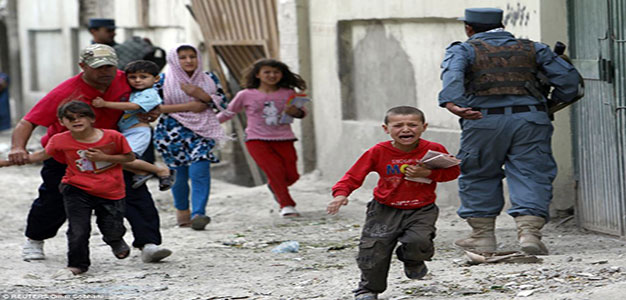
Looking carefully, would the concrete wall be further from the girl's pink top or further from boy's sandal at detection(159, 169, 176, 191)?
boy's sandal at detection(159, 169, 176, 191)

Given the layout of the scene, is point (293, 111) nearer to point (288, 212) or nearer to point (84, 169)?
point (288, 212)

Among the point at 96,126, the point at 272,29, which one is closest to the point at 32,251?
the point at 96,126

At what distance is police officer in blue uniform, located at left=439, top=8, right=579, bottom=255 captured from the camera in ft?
19.9

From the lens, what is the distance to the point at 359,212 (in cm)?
871

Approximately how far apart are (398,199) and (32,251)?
2864mm

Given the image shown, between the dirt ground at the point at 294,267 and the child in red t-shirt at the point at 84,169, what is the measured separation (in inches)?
12.3

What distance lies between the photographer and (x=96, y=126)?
21.4ft

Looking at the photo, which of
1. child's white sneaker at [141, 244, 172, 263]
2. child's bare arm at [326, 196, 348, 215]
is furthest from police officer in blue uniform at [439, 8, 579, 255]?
child's white sneaker at [141, 244, 172, 263]

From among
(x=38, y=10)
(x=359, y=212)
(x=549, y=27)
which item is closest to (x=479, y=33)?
(x=549, y=27)

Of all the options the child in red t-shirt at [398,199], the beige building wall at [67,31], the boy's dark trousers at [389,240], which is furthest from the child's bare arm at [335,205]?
the beige building wall at [67,31]

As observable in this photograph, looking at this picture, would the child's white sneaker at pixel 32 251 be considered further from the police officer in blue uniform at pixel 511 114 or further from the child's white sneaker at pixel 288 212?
the police officer in blue uniform at pixel 511 114

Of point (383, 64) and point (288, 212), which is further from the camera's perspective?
point (383, 64)

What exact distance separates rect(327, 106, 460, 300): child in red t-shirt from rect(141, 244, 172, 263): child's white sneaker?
185cm

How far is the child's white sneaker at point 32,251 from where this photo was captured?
22.4ft
